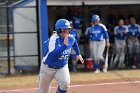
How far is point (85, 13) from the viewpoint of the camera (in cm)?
1727

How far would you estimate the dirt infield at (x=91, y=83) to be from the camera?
36.8 ft

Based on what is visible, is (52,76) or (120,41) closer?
(52,76)

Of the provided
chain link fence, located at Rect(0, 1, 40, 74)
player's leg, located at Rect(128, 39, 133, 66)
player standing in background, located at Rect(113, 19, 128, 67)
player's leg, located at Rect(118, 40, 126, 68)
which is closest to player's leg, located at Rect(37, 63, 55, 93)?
chain link fence, located at Rect(0, 1, 40, 74)

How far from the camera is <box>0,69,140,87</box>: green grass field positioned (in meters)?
12.8

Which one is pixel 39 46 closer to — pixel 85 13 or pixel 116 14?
pixel 85 13

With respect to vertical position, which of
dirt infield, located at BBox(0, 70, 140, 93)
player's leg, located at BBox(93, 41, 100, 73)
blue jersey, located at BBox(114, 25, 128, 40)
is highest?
blue jersey, located at BBox(114, 25, 128, 40)

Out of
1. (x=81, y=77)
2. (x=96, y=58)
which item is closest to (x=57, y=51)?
(x=81, y=77)

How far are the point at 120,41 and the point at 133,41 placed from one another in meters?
0.61

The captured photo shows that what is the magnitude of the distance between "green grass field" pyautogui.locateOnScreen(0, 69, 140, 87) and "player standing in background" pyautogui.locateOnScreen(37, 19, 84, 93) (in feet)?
14.0

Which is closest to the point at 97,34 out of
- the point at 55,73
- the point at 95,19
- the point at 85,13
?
the point at 95,19

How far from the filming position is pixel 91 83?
1242 cm

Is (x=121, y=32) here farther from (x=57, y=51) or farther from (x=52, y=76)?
(x=57, y=51)

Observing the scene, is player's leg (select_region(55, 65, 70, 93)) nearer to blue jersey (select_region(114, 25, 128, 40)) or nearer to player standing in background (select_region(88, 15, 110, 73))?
player standing in background (select_region(88, 15, 110, 73))

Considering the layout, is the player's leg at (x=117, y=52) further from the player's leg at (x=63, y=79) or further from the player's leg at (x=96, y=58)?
the player's leg at (x=63, y=79)
